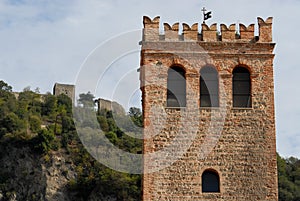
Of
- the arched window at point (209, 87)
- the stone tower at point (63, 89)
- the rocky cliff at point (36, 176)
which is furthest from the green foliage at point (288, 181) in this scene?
the stone tower at point (63, 89)

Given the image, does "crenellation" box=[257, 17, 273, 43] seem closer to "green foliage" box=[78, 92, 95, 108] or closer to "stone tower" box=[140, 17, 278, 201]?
"stone tower" box=[140, 17, 278, 201]

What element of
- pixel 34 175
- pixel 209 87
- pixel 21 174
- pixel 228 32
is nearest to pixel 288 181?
pixel 228 32

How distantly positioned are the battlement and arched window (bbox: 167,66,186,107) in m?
1.05

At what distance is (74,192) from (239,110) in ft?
162

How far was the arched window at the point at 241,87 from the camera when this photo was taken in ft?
66.3


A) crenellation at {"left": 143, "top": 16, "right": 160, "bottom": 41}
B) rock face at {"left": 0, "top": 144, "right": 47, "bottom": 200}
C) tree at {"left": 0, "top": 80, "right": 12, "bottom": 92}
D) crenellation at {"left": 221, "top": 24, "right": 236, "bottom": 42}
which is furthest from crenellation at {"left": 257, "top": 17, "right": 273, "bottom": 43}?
tree at {"left": 0, "top": 80, "right": 12, "bottom": 92}

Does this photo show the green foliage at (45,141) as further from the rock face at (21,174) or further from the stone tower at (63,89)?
the stone tower at (63,89)

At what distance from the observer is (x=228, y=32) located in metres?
20.8

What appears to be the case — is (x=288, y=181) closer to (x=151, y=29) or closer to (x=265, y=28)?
(x=265, y=28)

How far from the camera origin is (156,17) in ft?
68.3

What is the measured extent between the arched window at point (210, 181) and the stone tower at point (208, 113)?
0.03m

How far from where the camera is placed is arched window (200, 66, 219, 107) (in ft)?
66.0

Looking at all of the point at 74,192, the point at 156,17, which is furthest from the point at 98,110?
the point at 156,17

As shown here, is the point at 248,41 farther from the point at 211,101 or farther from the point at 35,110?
the point at 35,110
